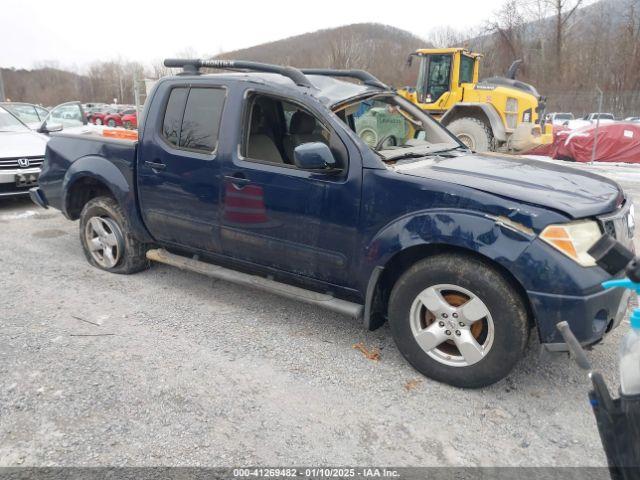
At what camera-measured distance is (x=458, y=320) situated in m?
2.89

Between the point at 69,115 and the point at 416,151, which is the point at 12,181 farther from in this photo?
the point at 416,151

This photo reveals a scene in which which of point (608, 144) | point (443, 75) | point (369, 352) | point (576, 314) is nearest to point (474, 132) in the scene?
point (443, 75)

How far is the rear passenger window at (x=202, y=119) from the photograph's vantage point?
12.5 feet

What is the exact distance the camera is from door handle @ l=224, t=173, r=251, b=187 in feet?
11.8

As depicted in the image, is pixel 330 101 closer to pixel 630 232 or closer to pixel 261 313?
pixel 261 313

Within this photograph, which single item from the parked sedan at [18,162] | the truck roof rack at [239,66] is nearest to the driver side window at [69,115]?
the parked sedan at [18,162]

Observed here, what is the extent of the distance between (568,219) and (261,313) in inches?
94.2

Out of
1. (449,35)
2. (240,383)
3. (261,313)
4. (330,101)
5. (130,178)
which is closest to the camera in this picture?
(240,383)

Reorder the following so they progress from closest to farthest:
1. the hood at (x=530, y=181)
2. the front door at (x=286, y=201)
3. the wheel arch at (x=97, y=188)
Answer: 1. the hood at (x=530, y=181)
2. the front door at (x=286, y=201)
3. the wheel arch at (x=97, y=188)

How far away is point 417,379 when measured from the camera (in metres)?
3.11

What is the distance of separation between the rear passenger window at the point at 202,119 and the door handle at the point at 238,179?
0.31 m

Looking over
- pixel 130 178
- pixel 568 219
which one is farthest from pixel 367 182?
pixel 130 178

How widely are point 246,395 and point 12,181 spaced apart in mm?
6176

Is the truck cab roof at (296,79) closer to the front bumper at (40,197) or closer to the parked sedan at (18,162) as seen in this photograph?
the front bumper at (40,197)
